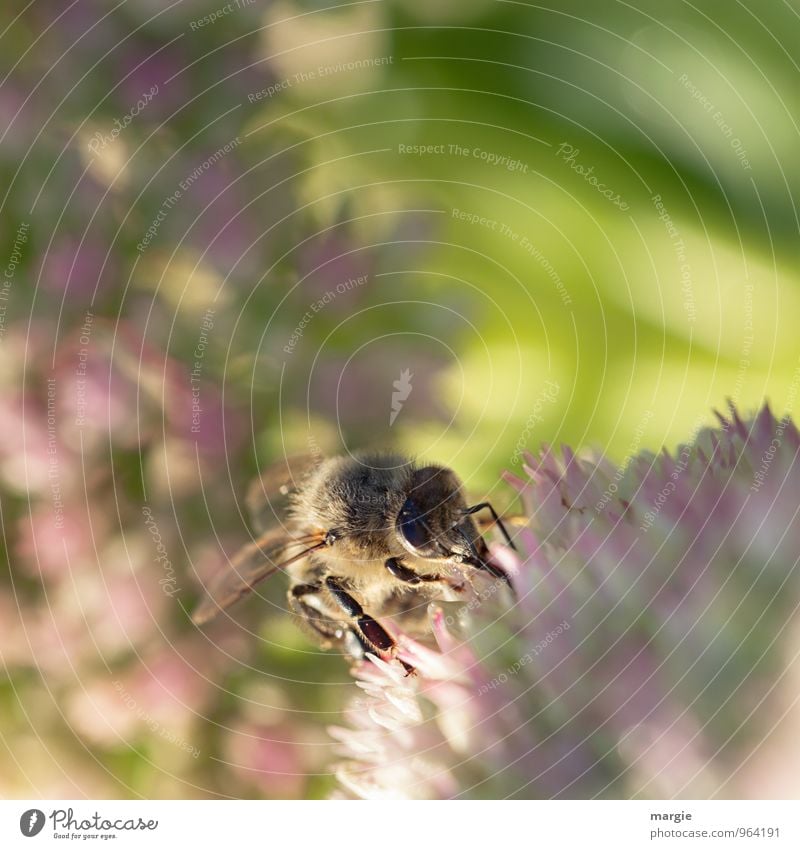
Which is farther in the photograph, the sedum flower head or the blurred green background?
the blurred green background

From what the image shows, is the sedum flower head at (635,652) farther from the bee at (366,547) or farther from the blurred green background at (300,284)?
the blurred green background at (300,284)

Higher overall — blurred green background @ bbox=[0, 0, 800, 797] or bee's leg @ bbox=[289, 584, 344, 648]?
blurred green background @ bbox=[0, 0, 800, 797]

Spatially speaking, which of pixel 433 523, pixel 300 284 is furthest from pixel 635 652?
pixel 300 284

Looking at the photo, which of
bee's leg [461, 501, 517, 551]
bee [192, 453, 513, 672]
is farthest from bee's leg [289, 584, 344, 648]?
bee's leg [461, 501, 517, 551]

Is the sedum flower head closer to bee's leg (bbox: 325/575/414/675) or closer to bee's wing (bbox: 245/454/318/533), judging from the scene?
bee's leg (bbox: 325/575/414/675)

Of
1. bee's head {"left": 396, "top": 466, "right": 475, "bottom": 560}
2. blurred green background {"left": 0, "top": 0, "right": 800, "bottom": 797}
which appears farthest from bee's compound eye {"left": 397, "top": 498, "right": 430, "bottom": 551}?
blurred green background {"left": 0, "top": 0, "right": 800, "bottom": 797}

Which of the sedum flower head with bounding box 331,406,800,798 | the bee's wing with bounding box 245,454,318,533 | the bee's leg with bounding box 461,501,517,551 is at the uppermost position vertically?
the bee's wing with bounding box 245,454,318,533

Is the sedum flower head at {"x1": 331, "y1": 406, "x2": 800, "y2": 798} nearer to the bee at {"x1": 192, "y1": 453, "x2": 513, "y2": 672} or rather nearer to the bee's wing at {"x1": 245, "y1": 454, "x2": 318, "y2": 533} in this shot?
the bee at {"x1": 192, "y1": 453, "x2": 513, "y2": 672}
